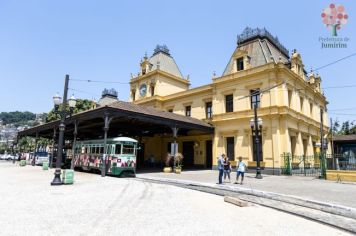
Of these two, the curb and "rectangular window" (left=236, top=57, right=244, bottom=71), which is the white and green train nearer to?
the curb

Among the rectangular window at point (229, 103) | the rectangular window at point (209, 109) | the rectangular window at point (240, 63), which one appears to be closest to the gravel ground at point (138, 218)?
the rectangular window at point (229, 103)

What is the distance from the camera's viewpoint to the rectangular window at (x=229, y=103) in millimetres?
27000

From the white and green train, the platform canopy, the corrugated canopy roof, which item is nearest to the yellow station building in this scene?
the corrugated canopy roof

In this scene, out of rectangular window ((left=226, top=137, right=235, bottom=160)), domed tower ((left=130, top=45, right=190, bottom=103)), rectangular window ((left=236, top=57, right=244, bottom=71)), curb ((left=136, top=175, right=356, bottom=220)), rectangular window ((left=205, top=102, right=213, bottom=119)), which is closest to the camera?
curb ((left=136, top=175, right=356, bottom=220))

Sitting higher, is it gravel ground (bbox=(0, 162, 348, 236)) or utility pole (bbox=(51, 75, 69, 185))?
utility pole (bbox=(51, 75, 69, 185))

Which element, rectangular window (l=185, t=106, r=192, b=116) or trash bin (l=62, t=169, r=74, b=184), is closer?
trash bin (l=62, t=169, r=74, b=184)

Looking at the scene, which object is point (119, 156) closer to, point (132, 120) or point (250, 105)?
point (132, 120)

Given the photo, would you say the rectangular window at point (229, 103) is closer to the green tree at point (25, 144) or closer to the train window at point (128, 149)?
the train window at point (128, 149)

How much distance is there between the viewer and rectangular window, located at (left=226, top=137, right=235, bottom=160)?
26327 millimetres

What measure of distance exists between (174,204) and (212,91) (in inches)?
850

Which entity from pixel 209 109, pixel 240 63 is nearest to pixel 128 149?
pixel 209 109

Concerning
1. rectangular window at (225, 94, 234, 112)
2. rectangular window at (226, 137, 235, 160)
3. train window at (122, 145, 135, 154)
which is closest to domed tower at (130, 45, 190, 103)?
rectangular window at (225, 94, 234, 112)

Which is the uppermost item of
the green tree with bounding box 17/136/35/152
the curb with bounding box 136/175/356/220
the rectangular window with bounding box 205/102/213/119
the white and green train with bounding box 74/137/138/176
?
the rectangular window with bounding box 205/102/213/119

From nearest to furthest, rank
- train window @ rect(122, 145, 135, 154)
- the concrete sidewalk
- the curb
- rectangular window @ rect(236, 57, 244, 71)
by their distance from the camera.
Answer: the curb
the concrete sidewalk
train window @ rect(122, 145, 135, 154)
rectangular window @ rect(236, 57, 244, 71)
